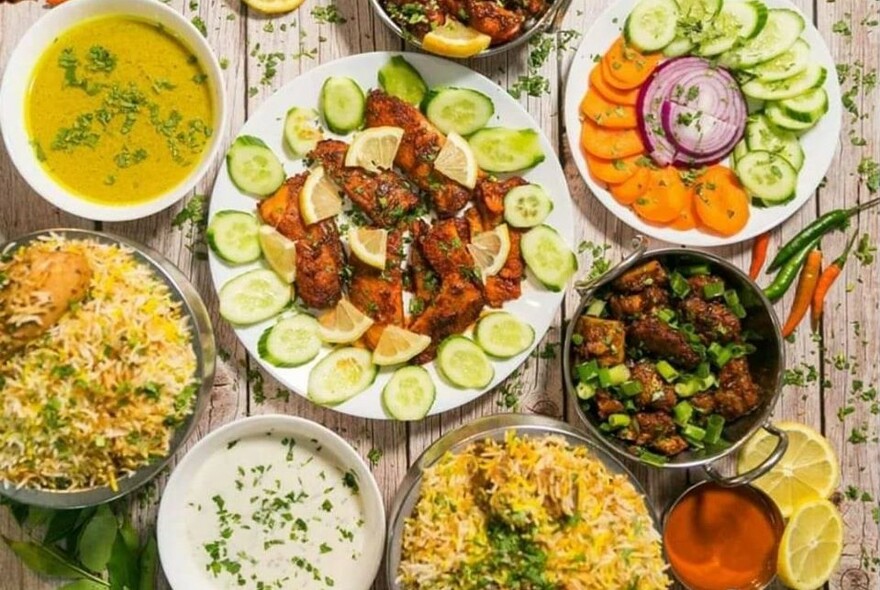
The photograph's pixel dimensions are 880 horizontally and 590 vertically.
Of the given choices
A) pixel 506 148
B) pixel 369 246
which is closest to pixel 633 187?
pixel 506 148

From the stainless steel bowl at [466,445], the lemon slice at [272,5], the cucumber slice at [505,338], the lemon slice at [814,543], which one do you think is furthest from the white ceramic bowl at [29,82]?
the lemon slice at [814,543]

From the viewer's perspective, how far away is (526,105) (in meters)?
4.42

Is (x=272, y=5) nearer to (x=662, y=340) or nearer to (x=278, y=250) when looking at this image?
(x=278, y=250)

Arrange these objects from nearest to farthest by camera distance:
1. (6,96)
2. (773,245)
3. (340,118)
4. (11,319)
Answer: (11,319) → (6,96) → (340,118) → (773,245)

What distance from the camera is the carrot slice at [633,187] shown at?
427 centimetres

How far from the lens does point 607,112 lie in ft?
14.0

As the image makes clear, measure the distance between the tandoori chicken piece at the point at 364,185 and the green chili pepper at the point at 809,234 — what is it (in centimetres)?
163

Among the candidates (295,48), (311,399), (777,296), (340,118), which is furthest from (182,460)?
(777,296)

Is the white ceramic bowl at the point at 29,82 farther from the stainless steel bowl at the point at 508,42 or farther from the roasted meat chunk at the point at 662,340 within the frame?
the roasted meat chunk at the point at 662,340

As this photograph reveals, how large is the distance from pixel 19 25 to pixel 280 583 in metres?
→ 2.54

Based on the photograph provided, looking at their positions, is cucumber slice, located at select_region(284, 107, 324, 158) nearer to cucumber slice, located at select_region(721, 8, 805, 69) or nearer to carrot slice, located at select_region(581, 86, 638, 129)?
carrot slice, located at select_region(581, 86, 638, 129)

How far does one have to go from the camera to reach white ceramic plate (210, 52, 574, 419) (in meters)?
4.14

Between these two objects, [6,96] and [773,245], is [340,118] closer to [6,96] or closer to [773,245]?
[6,96]

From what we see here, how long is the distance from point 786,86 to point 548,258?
1235mm
